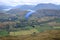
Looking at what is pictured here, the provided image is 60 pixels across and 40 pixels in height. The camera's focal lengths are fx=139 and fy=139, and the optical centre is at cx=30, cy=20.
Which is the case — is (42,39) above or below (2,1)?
below

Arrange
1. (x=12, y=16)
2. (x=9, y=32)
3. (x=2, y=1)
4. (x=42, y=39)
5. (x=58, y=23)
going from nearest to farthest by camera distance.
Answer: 1. (x=42, y=39)
2. (x=9, y=32)
3. (x=58, y=23)
4. (x=12, y=16)
5. (x=2, y=1)

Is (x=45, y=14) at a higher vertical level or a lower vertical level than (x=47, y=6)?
lower

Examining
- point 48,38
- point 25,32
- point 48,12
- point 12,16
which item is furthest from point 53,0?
point 48,38

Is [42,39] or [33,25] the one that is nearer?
[42,39]

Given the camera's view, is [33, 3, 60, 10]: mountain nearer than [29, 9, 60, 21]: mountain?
No

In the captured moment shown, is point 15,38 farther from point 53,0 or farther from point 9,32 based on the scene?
point 53,0

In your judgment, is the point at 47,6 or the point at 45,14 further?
the point at 47,6

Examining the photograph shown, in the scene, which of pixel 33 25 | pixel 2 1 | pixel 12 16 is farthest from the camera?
pixel 2 1

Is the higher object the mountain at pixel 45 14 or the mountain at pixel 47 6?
the mountain at pixel 47 6

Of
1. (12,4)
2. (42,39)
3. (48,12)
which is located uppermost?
(12,4)

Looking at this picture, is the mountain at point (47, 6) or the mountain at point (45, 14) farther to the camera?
the mountain at point (47, 6)

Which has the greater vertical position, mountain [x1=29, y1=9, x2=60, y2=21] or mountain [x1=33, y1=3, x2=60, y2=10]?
mountain [x1=33, y1=3, x2=60, y2=10]
